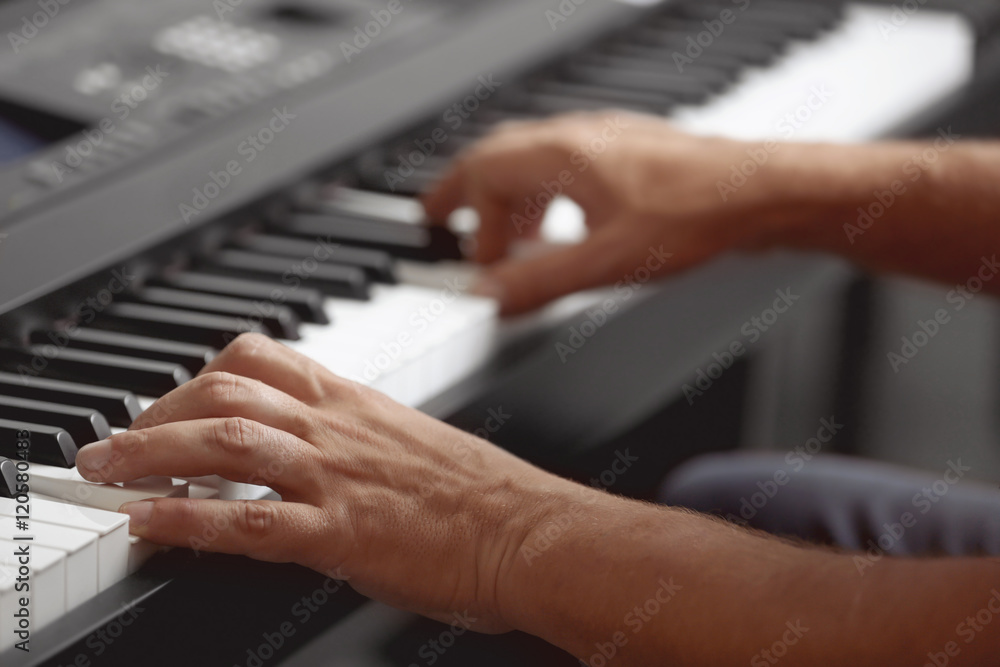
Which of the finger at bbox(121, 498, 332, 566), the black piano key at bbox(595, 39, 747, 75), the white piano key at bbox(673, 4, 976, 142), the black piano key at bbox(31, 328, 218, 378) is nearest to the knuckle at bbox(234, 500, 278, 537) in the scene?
the finger at bbox(121, 498, 332, 566)

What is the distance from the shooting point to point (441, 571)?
690 mm

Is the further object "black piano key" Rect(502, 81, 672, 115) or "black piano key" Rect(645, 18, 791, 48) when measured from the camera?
"black piano key" Rect(645, 18, 791, 48)

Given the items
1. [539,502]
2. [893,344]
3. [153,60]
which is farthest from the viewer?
[893,344]

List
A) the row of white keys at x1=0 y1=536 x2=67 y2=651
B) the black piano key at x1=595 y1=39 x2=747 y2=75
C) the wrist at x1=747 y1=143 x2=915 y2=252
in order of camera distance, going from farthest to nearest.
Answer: the black piano key at x1=595 y1=39 x2=747 y2=75 → the wrist at x1=747 y1=143 x2=915 y2=252 → the row of white keys at x1=0 y1=536 x2=67 y2=651

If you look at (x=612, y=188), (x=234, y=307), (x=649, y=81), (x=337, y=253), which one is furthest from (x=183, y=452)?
(x=649, y=81)

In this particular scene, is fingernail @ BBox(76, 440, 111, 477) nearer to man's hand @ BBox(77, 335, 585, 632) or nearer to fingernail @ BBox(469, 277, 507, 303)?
man's hand @ BBox(77, 335, 585, 632)

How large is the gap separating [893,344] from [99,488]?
5.93ft

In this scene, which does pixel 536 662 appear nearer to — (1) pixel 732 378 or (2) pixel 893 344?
(1) pixel 732 378

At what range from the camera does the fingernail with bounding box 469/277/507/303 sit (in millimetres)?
985

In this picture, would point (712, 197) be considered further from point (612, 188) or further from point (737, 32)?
point (737, 32)

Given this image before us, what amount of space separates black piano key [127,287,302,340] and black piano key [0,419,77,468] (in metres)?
0.22

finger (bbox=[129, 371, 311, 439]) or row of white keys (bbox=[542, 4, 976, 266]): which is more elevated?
row of white keys (bbox=[542, 4, 976, 266])

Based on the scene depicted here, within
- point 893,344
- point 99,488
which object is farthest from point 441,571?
point 893,344

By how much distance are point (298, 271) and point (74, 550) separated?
417mm
